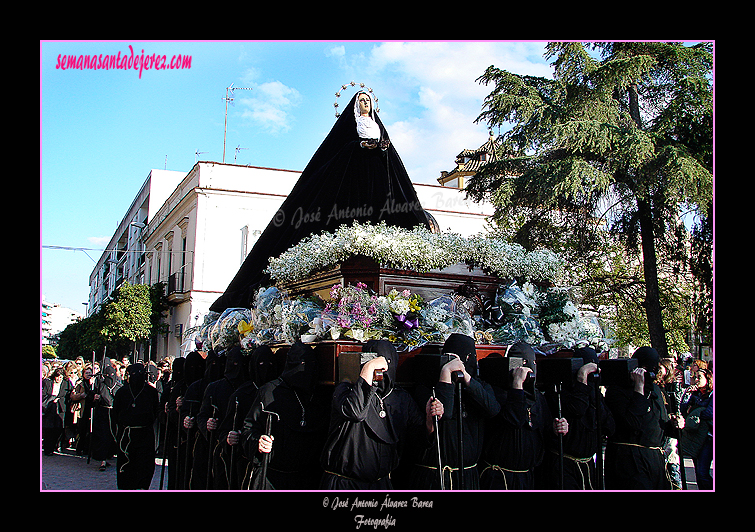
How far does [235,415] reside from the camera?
5098mm

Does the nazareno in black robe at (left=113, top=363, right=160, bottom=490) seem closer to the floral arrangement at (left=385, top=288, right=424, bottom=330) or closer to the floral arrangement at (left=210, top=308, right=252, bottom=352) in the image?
the floral arrangement at (left=210, top=308, right=252, bottom=352)

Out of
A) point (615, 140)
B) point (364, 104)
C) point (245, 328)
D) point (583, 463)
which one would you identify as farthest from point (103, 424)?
point (615, 140)

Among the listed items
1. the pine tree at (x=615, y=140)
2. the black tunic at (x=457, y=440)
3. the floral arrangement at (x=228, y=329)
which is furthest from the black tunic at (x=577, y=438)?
the pine tree at (x=615, y=140)

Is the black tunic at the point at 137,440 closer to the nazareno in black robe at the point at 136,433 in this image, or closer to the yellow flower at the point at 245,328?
the nazareno in black robe at the point at 136,433

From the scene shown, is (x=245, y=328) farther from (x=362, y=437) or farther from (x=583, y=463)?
(x=583, y=463)

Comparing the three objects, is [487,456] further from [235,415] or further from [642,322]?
[642,322]

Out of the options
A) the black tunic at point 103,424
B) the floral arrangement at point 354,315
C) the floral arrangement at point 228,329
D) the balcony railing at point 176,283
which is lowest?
the black tunic at point 103,424

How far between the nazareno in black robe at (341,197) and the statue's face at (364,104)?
77 mm

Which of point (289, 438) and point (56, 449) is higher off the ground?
point (289, 438)

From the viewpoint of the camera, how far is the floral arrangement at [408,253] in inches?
214

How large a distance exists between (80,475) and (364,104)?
658 cm
